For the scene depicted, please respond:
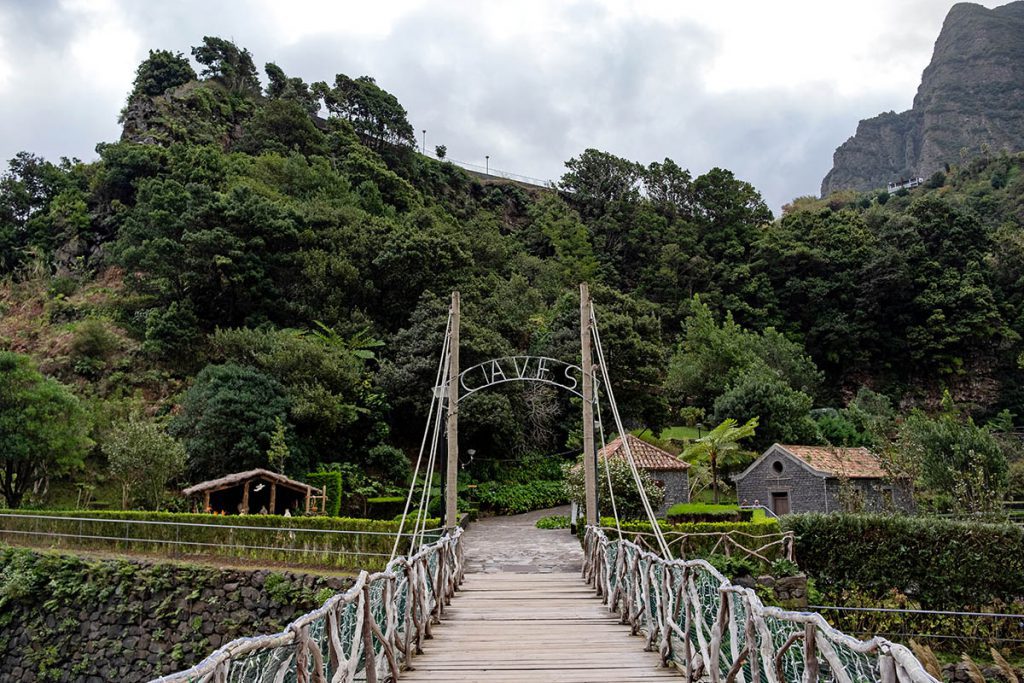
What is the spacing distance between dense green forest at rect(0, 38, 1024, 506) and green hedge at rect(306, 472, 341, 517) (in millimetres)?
1010

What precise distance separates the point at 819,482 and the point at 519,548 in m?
11.9

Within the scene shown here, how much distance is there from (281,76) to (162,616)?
5114 centimetres

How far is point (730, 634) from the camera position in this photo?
14.8 ft

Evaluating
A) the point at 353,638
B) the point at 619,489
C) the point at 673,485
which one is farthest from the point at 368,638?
the point at 673,485

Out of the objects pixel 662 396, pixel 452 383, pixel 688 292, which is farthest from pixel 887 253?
pixel 452 383

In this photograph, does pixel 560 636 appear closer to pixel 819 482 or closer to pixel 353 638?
pixel 353 638

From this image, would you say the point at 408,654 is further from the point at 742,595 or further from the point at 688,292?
the point at 688,292

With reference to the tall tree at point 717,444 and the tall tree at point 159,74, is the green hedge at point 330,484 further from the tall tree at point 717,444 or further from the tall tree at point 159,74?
the tall tree at point 159,74

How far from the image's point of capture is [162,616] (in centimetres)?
1355

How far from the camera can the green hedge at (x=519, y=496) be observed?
2520cm

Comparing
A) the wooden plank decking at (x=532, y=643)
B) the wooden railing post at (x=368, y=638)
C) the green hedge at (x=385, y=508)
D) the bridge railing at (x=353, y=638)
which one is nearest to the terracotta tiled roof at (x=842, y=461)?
the green hedge at (x=385, y=508)

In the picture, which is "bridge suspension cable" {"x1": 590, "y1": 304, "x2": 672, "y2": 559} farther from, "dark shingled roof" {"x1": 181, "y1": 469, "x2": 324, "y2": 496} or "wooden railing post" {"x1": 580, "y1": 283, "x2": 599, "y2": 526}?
"dark shingled roof" {"x1": 181, "y1": 469, "x2": 324, "y2": 496}

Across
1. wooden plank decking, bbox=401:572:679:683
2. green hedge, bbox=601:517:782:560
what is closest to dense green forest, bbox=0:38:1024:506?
green hedge, bbox=601:517:782:560

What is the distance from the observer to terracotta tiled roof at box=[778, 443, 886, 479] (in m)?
22.3
